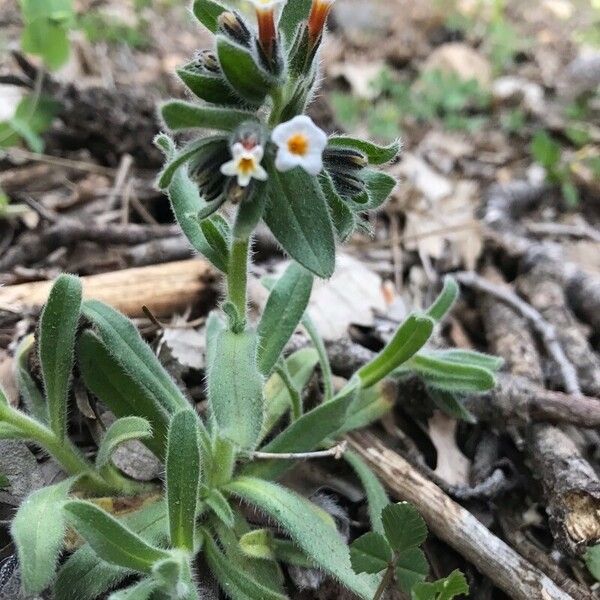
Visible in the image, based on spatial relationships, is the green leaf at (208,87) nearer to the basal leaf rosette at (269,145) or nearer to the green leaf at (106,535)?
the basal leaf rosette at (269,145)

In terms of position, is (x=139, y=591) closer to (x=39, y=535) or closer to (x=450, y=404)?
(x=39, y=535)

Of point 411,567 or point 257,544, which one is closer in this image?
point 411,567

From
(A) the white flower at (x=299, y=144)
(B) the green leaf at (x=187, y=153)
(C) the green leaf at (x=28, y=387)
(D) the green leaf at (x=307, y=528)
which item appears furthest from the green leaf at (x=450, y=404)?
(C) the green leaf at (x=28, y=387)

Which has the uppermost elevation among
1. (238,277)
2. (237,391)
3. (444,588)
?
(238,277)

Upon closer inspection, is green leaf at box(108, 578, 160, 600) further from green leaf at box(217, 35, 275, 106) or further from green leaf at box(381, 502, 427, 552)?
green leaf at box(217, 35, 275, 106)

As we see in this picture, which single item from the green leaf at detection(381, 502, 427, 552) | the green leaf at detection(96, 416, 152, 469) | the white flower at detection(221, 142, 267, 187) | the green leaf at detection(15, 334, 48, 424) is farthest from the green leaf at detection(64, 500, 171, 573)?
the white flower at detection(221, 142, 267, 187)

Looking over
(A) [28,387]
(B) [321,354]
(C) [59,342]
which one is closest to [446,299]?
(B) [321,354]

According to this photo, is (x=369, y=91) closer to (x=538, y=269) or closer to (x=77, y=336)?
(x=538, y=269)
